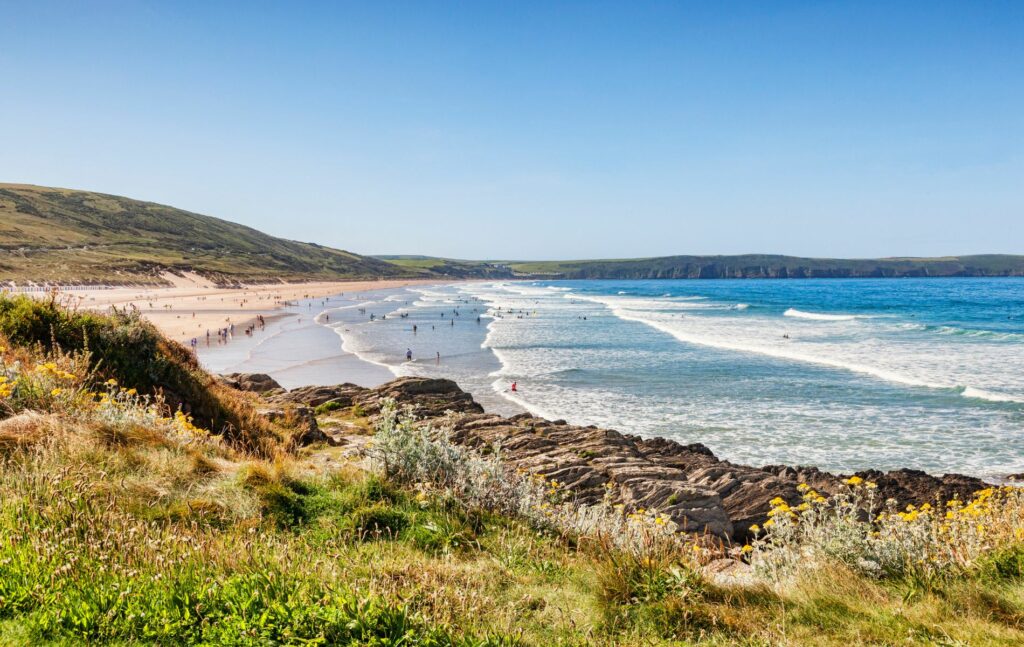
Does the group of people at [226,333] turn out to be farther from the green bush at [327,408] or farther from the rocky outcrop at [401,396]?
the green bush at [327,408]

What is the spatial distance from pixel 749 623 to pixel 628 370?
101 ft

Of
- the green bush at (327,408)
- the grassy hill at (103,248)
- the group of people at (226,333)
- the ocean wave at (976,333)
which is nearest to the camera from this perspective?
the green bush at (327,408)

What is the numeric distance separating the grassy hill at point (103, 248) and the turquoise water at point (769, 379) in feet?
211

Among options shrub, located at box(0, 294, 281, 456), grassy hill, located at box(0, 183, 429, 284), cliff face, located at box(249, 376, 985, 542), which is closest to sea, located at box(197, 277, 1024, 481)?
cliff face, located at box(249, 376, 985, 542)

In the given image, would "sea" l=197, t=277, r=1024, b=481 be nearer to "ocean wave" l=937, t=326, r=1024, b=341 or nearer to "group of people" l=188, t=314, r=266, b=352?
"ocean wave" l=937, t=326, r=1024, b=341

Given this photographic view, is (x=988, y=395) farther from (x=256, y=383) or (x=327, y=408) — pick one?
(x=256, y=383)

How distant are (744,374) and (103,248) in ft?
472

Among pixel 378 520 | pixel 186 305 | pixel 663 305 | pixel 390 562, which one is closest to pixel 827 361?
pixel 378 520

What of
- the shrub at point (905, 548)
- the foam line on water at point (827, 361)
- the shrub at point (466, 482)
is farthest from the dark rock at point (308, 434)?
the foam line on water at point (827, 361)

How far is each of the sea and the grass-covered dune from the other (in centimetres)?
1353

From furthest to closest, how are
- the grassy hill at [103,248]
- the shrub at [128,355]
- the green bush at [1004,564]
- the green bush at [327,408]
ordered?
1. the grassy hill at [103,248]
2. the green bush at [327,408]
3. the shrub at [128,355]
4. the green bush at [1004,564]

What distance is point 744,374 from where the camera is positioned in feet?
107

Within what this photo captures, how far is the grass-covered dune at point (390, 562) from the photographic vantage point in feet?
12.0

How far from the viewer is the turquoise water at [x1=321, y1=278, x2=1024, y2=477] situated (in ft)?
65.5
